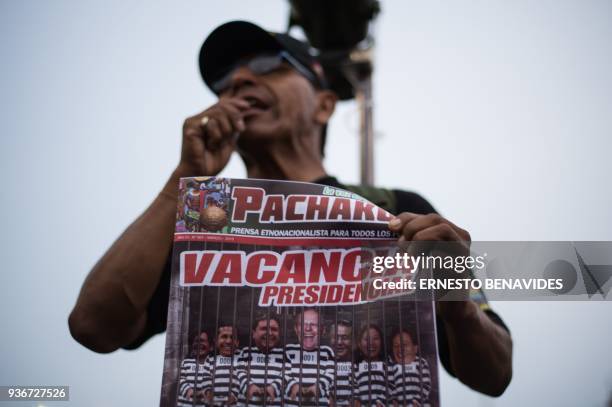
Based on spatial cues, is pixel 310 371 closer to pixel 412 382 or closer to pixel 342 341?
pixel 342 341

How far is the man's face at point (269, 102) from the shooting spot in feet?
6.31

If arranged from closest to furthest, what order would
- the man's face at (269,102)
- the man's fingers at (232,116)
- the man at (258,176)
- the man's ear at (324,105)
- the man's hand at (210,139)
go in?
the man at (258,176) → the man's hand at (210,139) → the man's fingers at (232,116) → the man's face at (269,102) → the man's ear at (324,105)

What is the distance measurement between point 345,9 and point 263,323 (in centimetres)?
362

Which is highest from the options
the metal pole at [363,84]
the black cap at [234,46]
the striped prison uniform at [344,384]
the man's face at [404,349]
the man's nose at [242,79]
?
the metal pole at [363,84]

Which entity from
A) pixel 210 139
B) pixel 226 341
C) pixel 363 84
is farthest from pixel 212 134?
pixel 363 84

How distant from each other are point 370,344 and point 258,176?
1.22 meters

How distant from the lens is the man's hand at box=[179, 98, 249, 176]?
146 cm

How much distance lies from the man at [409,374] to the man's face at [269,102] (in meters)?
1.22

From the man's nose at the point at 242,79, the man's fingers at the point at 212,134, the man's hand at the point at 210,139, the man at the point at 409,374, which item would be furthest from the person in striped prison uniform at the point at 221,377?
the man's nose at the point at 242,79

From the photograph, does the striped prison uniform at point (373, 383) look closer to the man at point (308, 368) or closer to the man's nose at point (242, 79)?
the man at point (308, 368)

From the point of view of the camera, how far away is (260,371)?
0.97 meters

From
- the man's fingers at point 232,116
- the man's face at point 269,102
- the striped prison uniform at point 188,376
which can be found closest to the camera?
the striped prison uniform at point 188,376

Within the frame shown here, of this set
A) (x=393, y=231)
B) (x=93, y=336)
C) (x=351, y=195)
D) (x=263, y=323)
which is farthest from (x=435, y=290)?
(x=93, y=336)

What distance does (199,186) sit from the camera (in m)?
1.09
